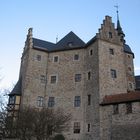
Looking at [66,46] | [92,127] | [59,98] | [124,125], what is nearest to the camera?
[124,125]

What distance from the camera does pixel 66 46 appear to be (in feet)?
131

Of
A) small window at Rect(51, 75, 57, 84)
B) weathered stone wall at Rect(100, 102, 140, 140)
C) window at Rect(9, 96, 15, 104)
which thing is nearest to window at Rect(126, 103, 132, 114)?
weathered stone wall at Rect(100, 102, 140, 140)

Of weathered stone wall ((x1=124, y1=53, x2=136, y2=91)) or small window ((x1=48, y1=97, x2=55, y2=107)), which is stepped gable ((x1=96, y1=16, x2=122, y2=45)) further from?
small window ((x1=48, y1=97, x2=55, y2=107))

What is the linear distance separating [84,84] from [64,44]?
8.32 meters

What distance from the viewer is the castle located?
29.3m

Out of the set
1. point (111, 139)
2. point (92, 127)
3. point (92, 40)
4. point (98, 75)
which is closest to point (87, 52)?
point (92, 40)

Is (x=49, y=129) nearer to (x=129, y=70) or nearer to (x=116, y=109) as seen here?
(x=116, y=109)

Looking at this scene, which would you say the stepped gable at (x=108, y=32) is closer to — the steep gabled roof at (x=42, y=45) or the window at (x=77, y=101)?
the window at (x=77, y=101)

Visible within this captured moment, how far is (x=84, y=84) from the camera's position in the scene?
35781mm

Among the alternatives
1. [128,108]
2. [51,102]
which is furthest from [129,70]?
[128,108]

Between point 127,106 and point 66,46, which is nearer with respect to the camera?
point 127,106

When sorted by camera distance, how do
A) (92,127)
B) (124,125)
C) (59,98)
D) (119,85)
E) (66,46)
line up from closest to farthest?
1. (124,125)
2. (92,127)
3. (119,85)
4. (59,98)
5. (66,46)

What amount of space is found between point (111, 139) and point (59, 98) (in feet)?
34.0

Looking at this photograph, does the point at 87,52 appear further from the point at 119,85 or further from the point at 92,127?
the point at 92,127
